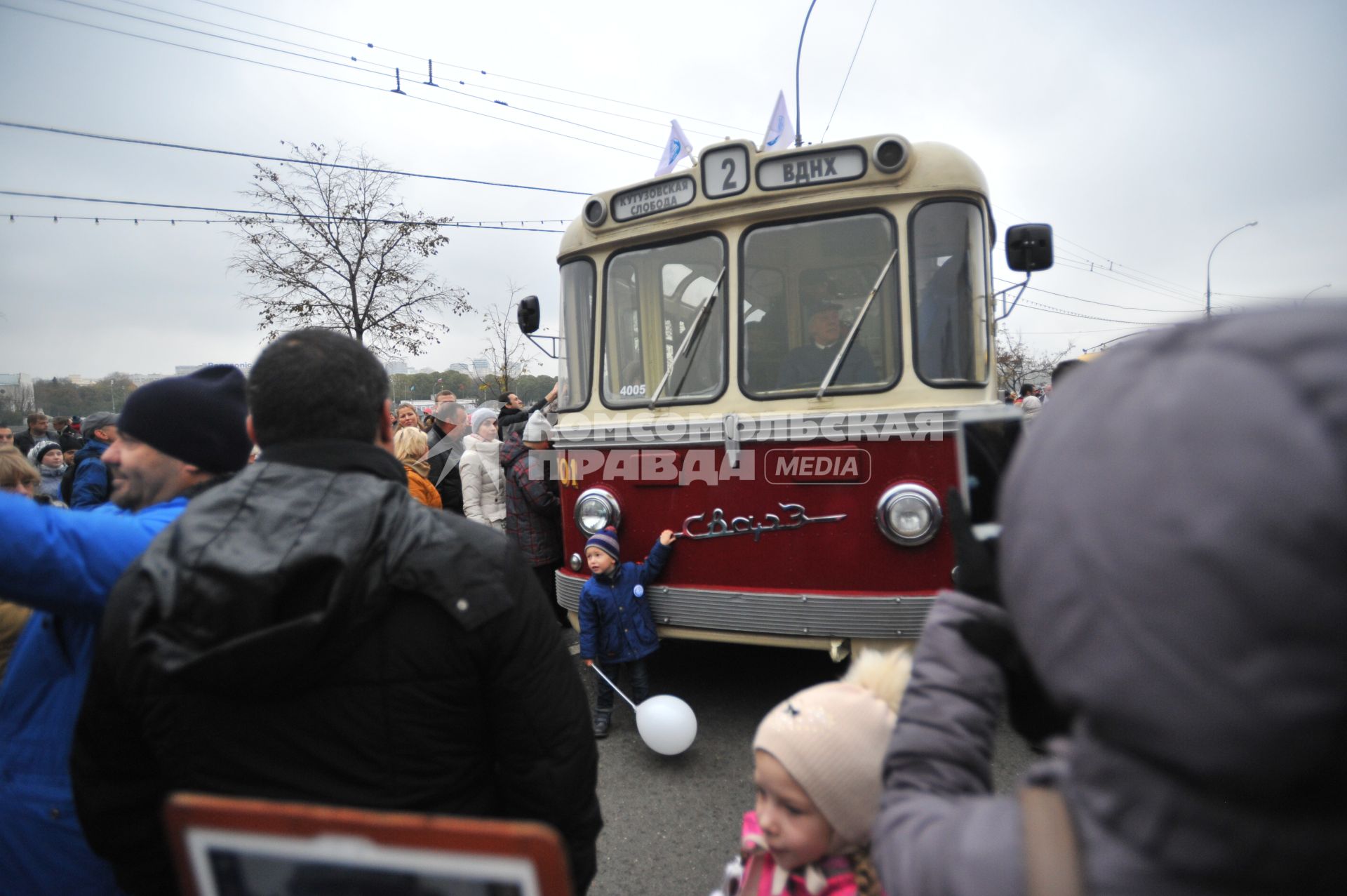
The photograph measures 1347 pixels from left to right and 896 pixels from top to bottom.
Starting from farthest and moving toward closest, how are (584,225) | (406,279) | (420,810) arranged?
(406,279) → (584,225) → (420,810)

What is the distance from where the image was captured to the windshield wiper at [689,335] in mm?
3986

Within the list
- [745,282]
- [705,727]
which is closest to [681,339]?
[745,282]

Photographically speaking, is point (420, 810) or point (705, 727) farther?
point (705, 727)

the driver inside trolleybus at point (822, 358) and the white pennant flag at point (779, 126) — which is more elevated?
the white pennant flag at point (779, 126)

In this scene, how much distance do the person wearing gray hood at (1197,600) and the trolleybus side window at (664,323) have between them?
3.37m

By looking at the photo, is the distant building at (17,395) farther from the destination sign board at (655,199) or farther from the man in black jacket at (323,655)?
the man in black jacket at (323,655)

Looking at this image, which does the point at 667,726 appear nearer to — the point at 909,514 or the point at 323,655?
the point at 909,514

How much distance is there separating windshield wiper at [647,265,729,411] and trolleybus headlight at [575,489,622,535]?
58cm

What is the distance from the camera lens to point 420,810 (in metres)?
1.28

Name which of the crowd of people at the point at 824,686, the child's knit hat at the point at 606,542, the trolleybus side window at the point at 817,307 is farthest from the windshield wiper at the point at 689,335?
the crowd of people at the point at 824,686

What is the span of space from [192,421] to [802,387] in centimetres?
282

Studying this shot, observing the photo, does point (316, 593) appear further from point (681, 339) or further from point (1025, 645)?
point (681, 339)

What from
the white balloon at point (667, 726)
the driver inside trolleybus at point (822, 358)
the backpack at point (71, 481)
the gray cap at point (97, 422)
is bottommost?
the white balloon at point (667, 726)

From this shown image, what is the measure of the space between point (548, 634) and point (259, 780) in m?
0.52
